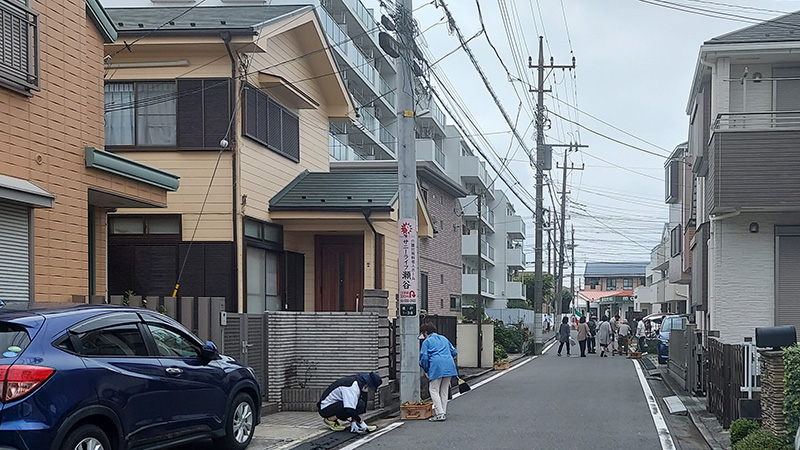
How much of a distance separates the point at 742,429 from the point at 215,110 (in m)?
11.3

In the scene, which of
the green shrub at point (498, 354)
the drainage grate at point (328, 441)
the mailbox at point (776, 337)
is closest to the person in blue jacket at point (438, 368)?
the drainage grate at point (328, 441)

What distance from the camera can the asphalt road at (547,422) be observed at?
40.3 feet

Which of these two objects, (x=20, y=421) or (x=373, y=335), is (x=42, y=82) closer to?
(x=20, y=421)

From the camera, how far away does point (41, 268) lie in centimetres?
1173

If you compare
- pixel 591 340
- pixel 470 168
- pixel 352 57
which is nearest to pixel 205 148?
pixel 352 57

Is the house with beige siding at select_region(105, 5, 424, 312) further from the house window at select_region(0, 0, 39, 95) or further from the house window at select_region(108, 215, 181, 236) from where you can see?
the house window at select_region(0, 0, 39, 95)

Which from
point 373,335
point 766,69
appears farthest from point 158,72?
point 766,69

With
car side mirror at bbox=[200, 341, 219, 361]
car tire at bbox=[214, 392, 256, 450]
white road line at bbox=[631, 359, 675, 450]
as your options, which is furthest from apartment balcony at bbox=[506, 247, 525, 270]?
car side mirror at bbox=[200, 341, 219, 361]

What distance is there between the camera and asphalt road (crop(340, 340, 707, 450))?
40.3ft

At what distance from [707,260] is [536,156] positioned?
18.0 meters

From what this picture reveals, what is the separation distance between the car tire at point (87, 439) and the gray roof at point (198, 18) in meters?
10.3

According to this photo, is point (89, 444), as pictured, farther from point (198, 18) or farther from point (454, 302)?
point (454, 302)

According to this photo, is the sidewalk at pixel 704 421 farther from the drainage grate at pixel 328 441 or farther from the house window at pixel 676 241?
the house window at pixel 676 241

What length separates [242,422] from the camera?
1119 centimetres
